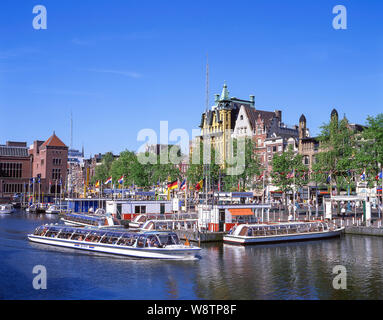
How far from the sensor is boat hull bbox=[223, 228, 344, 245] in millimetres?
55156

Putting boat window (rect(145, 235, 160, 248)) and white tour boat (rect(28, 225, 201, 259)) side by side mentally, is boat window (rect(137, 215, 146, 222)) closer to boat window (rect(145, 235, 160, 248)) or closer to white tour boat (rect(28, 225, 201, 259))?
white tour boat (rect(28, 225, 201, 259))

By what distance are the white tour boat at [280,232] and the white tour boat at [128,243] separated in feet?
33.4

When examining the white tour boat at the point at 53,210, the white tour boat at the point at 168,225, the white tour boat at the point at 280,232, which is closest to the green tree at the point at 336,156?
the white tour boat at the point at 280,232

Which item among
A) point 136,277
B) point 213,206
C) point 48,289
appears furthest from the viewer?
point 213,206

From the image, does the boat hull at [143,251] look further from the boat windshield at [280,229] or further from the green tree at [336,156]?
the green tree at [336,156]

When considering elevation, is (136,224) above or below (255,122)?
below

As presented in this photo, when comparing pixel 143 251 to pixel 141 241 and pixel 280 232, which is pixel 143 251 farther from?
pixel 280 232

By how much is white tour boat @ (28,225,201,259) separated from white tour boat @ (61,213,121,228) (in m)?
14.5

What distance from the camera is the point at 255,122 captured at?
136125 millimetres

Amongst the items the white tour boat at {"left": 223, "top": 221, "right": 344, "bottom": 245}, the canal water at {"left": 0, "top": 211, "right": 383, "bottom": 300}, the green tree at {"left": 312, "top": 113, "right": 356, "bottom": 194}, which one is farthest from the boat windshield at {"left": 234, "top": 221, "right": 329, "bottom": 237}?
the green tree at {"left": 312, "top": 113, "right": 356, "bottom": 194}

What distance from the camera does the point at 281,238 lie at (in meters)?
58.3

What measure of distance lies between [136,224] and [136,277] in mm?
36544

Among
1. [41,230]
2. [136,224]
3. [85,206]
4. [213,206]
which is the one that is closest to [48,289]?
[41,230]
